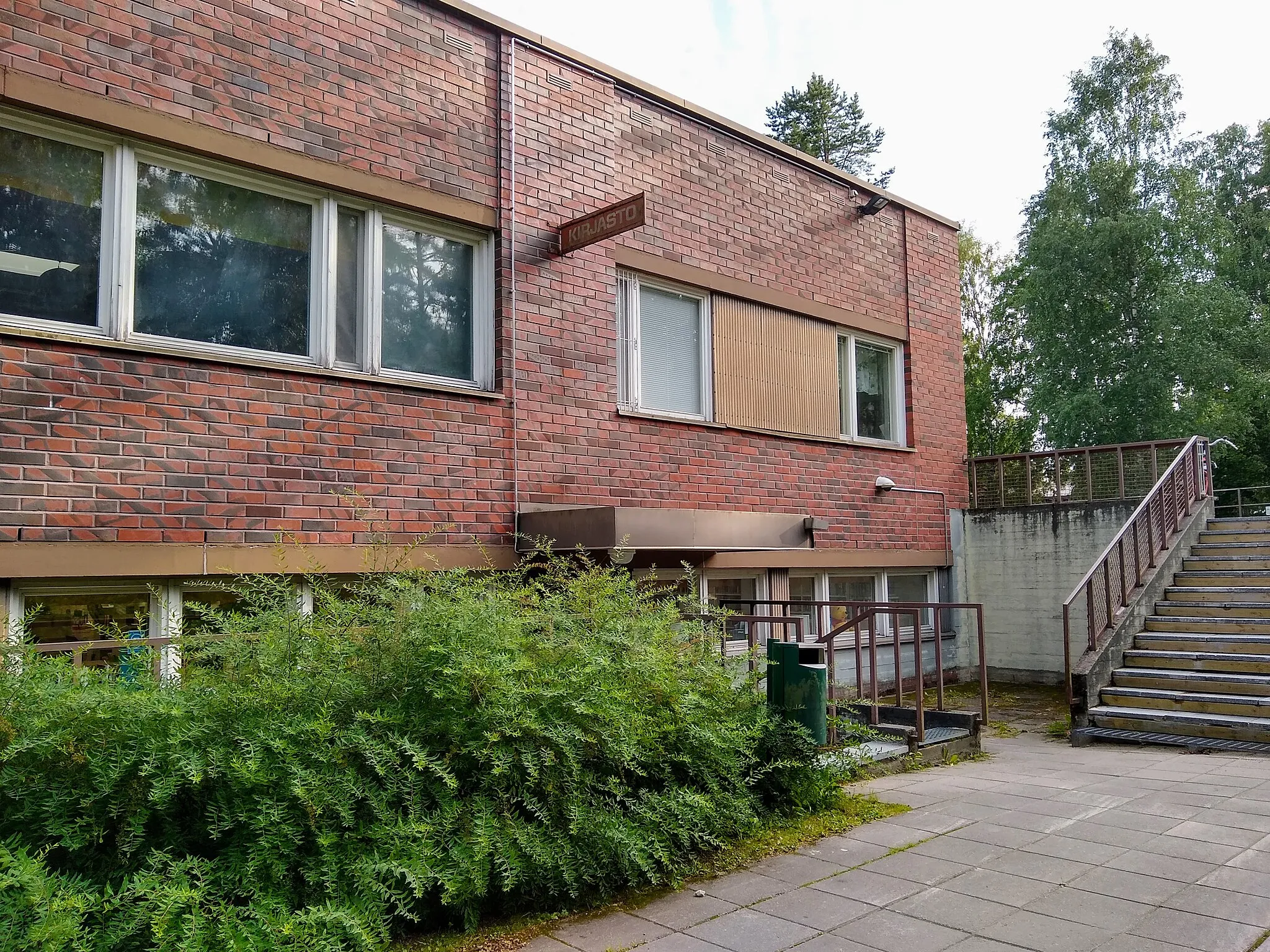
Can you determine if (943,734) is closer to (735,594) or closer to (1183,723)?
(1183,723)

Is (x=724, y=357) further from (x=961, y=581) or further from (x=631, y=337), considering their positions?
(x=961, y=581)

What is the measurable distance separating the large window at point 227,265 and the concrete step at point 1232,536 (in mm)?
9770

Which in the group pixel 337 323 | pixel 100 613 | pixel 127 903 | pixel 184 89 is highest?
pixel 184 89

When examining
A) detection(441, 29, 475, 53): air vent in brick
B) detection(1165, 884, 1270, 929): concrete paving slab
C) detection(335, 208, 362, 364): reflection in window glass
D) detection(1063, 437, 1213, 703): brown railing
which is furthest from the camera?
detection(1063, 437, 1213, 703): brown railing

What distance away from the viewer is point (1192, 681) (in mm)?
9719

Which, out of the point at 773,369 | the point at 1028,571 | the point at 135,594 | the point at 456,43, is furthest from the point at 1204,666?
the point at 135,594

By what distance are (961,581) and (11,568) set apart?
38.2ft

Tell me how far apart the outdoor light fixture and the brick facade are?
71cm

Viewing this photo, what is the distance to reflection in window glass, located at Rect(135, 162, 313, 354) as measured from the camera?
6.63 meters

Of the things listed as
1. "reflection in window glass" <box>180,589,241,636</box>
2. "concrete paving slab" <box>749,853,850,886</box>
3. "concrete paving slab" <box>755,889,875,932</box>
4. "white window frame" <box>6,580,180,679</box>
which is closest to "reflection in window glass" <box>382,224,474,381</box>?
"reflection in window glass" <box>180,589,241,636</box>

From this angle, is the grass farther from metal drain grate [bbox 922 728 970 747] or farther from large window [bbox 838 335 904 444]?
large window [bbox 838 335 904 444]

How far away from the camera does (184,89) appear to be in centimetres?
671

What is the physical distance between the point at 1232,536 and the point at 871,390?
16.1ft

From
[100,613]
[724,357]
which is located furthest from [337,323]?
[724,357]
